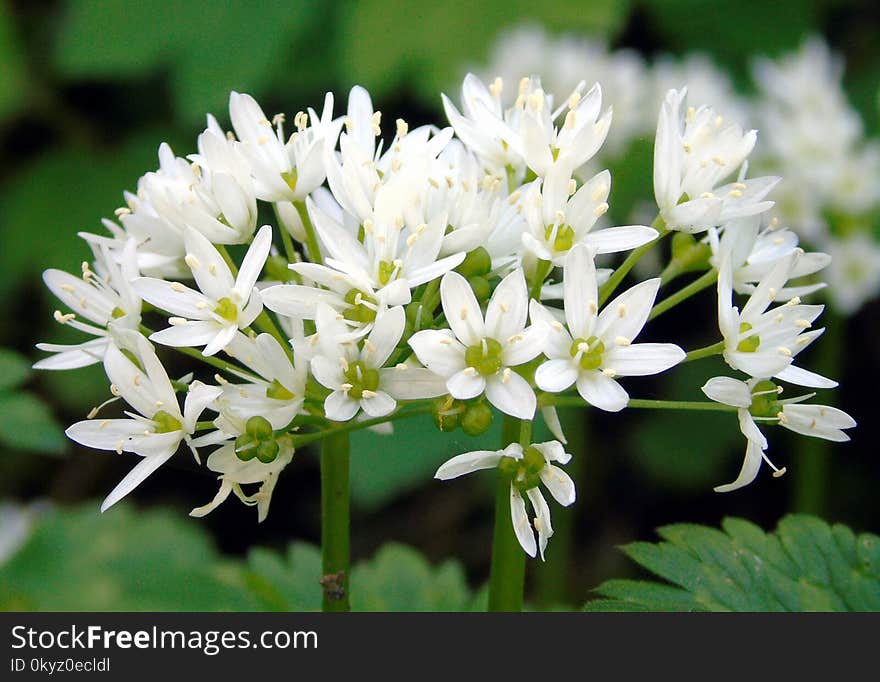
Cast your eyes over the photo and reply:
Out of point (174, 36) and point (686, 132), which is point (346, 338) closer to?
point (686, 132)

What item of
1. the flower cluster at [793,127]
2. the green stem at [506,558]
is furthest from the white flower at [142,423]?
the flower cluster at [793,127]

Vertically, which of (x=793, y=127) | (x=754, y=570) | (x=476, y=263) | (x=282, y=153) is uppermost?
(x=793, y=127)

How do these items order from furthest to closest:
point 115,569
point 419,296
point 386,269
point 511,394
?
point 115,569
point 419,296
point 386,269
point 511,394

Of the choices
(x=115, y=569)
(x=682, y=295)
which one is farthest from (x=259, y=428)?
(x=115, y=569)

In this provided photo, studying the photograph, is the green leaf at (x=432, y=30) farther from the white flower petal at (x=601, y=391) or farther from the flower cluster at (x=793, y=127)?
the white flower petal at (x=601, y=391)

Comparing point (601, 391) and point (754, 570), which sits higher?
point (601, 391)

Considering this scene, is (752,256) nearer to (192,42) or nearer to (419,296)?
(419,296)

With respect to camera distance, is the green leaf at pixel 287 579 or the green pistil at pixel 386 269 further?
the green leaf at pixel 287 579
